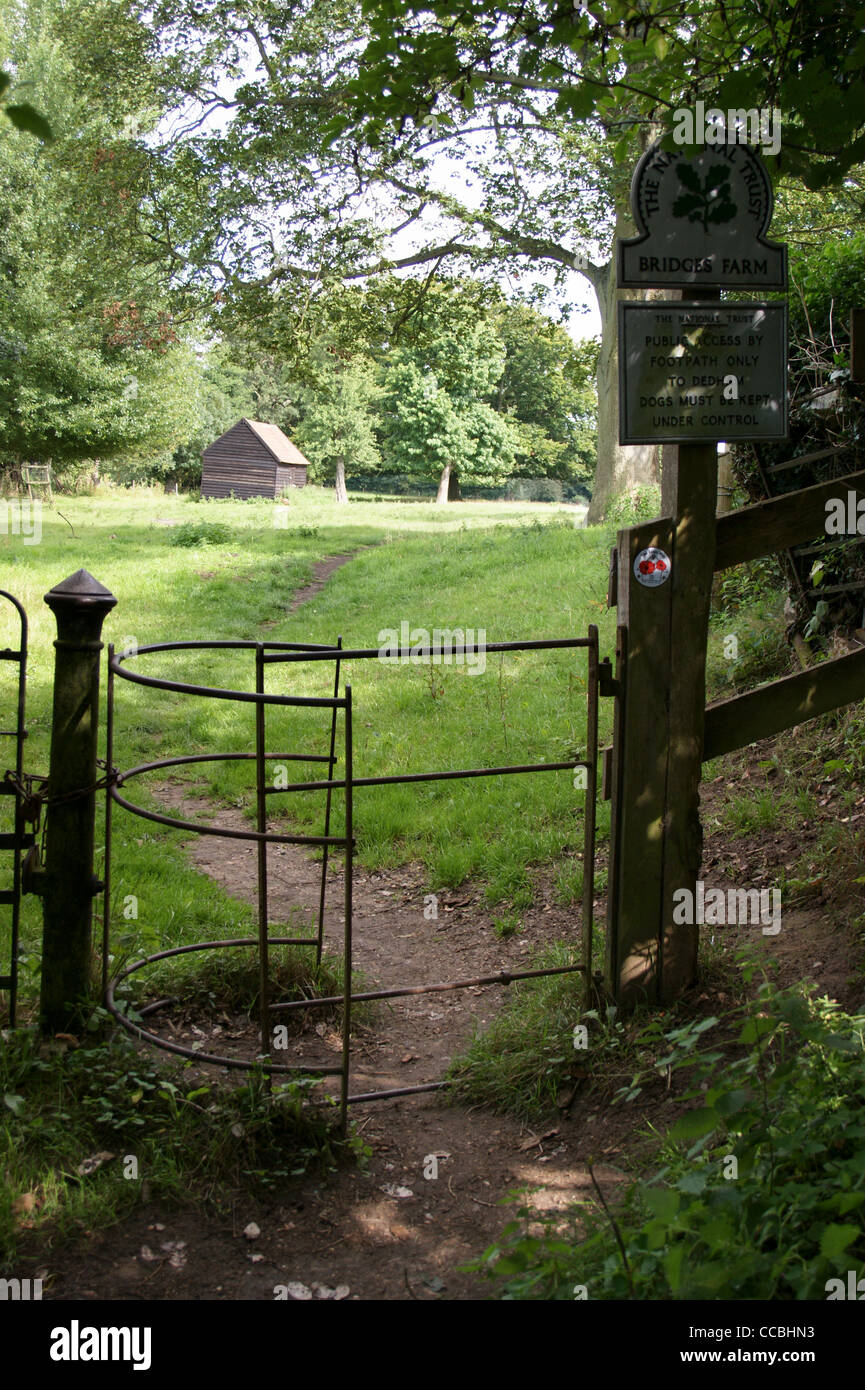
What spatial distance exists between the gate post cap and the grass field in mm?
1388

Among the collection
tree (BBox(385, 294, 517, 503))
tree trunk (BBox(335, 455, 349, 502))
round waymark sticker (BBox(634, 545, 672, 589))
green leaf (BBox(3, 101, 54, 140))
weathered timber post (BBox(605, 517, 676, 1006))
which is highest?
tree (BBox(385, 294, 517, 503))

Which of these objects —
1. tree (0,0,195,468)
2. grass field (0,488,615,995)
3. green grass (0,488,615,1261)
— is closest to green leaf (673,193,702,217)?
green grass (0,488,615,1261)

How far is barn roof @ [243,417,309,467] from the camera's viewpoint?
44562 millimetres

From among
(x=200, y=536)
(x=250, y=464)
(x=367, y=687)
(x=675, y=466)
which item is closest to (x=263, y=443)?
(x=250, y=464)

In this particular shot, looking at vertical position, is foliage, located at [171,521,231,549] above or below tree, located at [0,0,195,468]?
below

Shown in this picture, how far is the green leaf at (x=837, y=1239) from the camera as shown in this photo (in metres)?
2.05

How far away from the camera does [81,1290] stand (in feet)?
9.16
